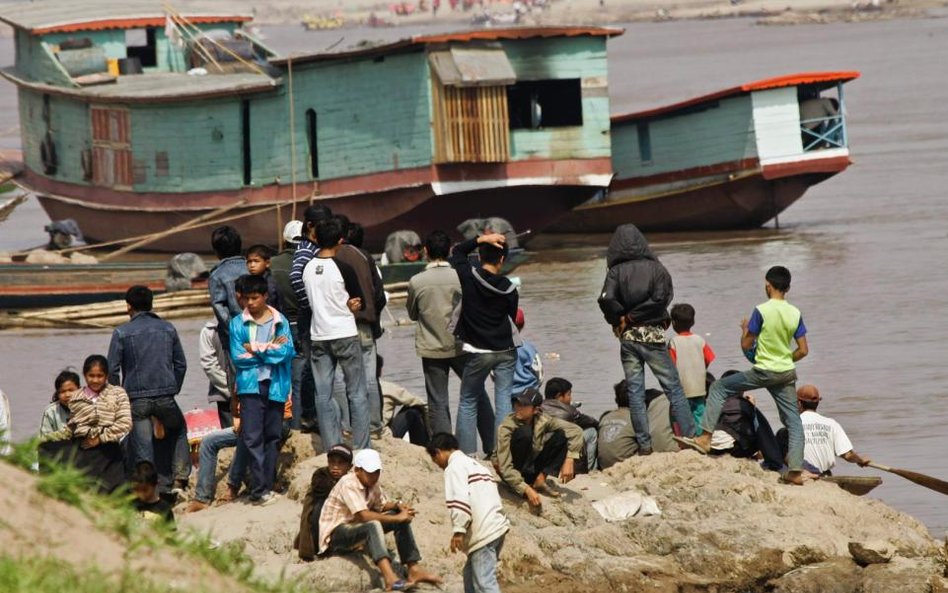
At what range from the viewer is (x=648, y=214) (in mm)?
27547

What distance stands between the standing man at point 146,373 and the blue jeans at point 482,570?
2.24 m

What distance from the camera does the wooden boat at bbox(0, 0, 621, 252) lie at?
23922mm

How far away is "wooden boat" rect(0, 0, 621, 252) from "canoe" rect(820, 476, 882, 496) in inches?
521

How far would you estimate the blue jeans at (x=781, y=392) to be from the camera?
417 inches

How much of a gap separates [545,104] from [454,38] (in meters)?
2.23

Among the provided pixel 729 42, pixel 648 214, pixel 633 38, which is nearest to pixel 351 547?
pixel 648 214

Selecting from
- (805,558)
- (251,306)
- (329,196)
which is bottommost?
(805,558)

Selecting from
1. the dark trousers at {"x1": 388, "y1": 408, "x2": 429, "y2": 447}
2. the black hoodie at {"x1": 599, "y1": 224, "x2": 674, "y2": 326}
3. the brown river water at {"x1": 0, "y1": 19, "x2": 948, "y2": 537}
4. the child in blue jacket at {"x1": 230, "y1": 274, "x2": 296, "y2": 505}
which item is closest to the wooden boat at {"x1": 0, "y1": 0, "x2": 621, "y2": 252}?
the brown river water at {"x1": 0, "y1": 19, "x2": 948, "y2": 537}

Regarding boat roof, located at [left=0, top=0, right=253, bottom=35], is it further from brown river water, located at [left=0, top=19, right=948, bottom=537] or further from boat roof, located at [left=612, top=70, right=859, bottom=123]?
boat roof, located at [left=612, top=70, right=859, bottom=123]

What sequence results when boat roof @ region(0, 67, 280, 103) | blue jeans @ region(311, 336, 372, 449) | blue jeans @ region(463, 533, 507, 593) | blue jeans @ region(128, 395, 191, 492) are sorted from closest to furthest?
1. blue jeans @ region(463, 533, 507, 593)
2. blue jeans @ region(128, 395, 191, 492)
3. blue jeans @ region(311, 336, 372, 449)
4. boat roof @ region(0, 67, 280, 103)

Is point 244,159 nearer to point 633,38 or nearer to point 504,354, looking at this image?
point 504,354

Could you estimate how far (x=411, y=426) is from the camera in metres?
11.6

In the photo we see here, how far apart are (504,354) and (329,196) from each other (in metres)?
14.7

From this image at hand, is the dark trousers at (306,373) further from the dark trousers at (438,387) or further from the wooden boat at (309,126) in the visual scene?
the wooden boat at (309,126)
